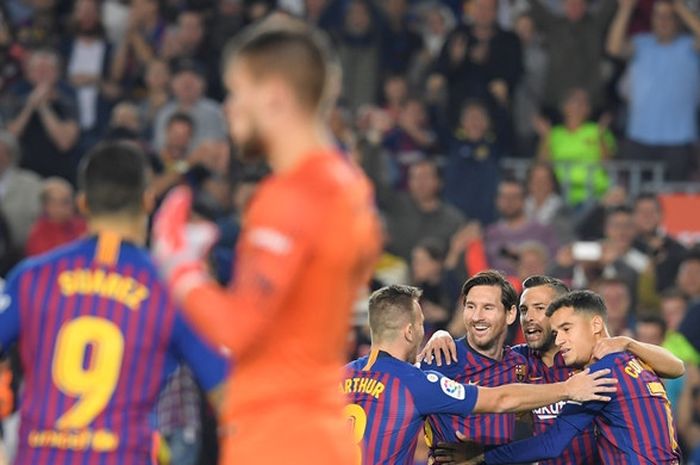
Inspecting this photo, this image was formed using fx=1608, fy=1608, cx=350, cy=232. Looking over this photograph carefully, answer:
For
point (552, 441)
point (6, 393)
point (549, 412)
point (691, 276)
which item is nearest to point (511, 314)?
point (549, 412)

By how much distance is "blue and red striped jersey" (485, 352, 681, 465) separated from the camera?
666 cm

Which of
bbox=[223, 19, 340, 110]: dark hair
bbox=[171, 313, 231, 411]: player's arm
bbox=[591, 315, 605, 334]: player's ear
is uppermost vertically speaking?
bbox=[591, 315, 605, 334]: player's ear

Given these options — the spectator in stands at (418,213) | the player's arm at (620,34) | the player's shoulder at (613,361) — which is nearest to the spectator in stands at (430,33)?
the player's arm at (620,34)

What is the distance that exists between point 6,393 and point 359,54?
6989mm

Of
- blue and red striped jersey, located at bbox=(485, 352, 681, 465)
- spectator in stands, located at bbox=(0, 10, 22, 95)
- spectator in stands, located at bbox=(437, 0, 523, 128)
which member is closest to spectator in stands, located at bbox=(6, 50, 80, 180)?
spectator in stands, located at bbox=(0, 10, 22, 95)

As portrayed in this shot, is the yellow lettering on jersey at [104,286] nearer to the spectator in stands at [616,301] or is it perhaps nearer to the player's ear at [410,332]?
the player's ear at [410,332]

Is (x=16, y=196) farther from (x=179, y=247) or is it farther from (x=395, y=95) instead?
(x=179, y=247)

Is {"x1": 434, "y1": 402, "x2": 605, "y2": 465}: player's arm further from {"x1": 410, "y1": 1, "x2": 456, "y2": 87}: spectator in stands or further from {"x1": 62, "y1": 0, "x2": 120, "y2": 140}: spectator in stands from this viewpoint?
{"x1": 410, "y1": 1, "x2": 456, "y2": 87}: spectator in stands

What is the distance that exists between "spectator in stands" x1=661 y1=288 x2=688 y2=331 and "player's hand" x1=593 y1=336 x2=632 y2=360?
612 centimetres

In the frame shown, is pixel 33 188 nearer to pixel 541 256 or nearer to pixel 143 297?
pixel 541 256

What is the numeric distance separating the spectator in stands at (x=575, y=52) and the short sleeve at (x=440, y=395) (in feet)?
31.0

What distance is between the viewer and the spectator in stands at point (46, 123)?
14781 millimetres

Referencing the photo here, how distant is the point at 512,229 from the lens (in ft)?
45.1

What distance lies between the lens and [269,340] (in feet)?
13.4
